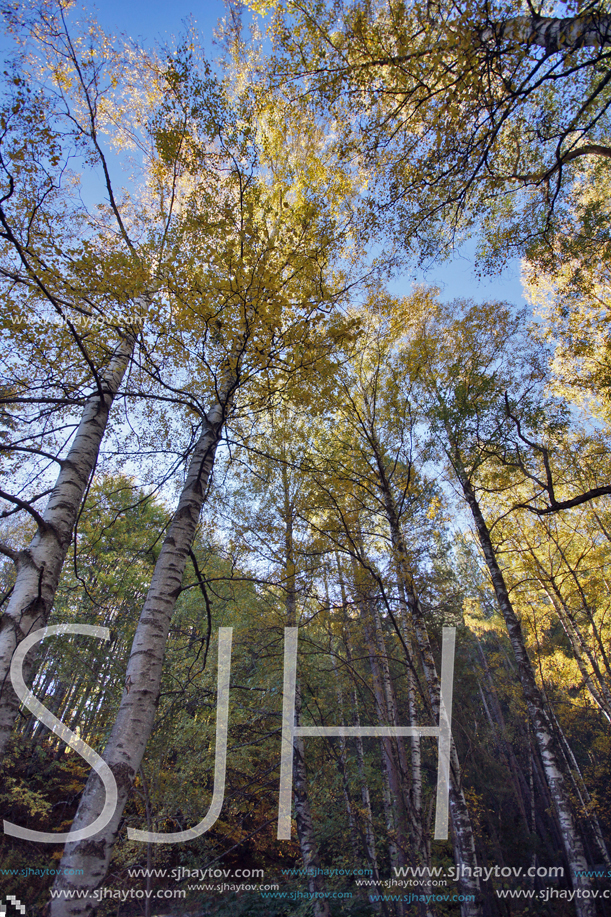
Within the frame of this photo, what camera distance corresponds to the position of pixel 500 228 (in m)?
5.32

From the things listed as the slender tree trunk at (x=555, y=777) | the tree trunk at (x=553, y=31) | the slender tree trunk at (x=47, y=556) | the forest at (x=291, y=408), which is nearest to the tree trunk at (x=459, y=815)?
the forest at (x=291, y=408)

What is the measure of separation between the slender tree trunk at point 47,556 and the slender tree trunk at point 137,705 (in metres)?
0.67

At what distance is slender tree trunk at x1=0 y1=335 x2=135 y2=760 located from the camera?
2.18 meters

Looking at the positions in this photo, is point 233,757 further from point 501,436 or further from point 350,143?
point 350,143

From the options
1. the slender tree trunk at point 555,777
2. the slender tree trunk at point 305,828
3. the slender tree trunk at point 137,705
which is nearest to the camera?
the slender tree trunk at point 137,705

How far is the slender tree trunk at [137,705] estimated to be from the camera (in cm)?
173

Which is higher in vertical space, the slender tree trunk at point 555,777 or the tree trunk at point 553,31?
the tree trunk at point 553,31

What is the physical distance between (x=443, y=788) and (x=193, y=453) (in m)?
5.27

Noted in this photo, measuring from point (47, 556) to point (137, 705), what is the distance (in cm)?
129

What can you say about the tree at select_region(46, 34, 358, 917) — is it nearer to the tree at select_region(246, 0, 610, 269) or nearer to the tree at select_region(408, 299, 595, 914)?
the tree at select_region(246, 0, 610, 269)

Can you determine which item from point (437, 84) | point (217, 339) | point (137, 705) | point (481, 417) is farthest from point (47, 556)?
point (481, 417)

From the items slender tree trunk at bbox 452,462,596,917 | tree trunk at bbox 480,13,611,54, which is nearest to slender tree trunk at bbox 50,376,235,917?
tree trunk at bbox 480,13,611,54

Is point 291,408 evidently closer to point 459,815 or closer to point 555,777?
point 459,815

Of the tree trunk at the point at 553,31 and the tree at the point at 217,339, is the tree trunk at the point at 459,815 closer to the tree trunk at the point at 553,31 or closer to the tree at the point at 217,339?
the tree at the point at 217,339
